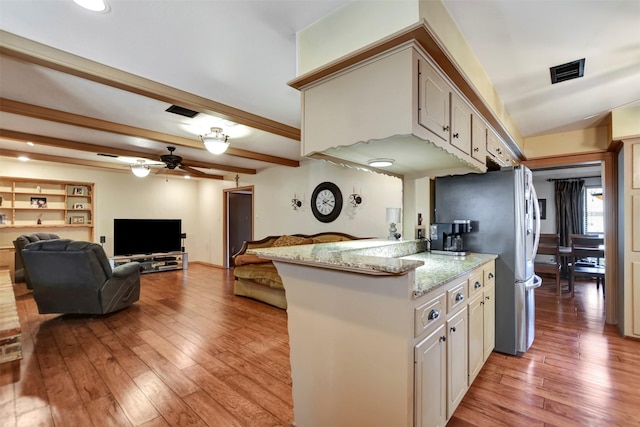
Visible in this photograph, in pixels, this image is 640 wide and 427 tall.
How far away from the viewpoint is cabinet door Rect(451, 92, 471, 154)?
1.98m

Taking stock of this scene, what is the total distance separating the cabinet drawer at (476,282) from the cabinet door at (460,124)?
921mm

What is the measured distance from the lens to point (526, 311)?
2732 mm

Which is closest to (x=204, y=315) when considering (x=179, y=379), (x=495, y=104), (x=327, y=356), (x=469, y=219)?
(x=179, y=379)

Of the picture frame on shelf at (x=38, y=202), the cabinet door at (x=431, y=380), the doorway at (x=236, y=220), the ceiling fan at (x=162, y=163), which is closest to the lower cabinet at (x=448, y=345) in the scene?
the cabinet door at (x=431, y=380)

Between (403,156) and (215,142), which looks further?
(215,142)

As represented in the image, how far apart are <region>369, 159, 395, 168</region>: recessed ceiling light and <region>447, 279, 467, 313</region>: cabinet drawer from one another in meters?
1.08

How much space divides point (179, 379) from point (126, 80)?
2.35 metres

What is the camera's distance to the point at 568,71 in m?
2.31

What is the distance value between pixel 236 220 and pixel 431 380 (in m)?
A: 6.88

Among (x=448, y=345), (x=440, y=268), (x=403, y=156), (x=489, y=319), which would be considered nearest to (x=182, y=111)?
(x=403, y=156)

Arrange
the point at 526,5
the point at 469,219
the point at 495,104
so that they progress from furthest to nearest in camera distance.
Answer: the point at 469,219 < the point at 495,104 < the point at 526,5

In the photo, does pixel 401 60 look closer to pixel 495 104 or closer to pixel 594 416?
pixel 495 104

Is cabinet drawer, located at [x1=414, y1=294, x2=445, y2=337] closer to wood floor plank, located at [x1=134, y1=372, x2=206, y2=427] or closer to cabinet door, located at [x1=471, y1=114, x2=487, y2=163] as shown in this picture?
cabinet door, located at [x1=471, y1=114, x2=487, y2=163]

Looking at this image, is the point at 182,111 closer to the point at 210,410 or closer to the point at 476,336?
the point at 210,410
